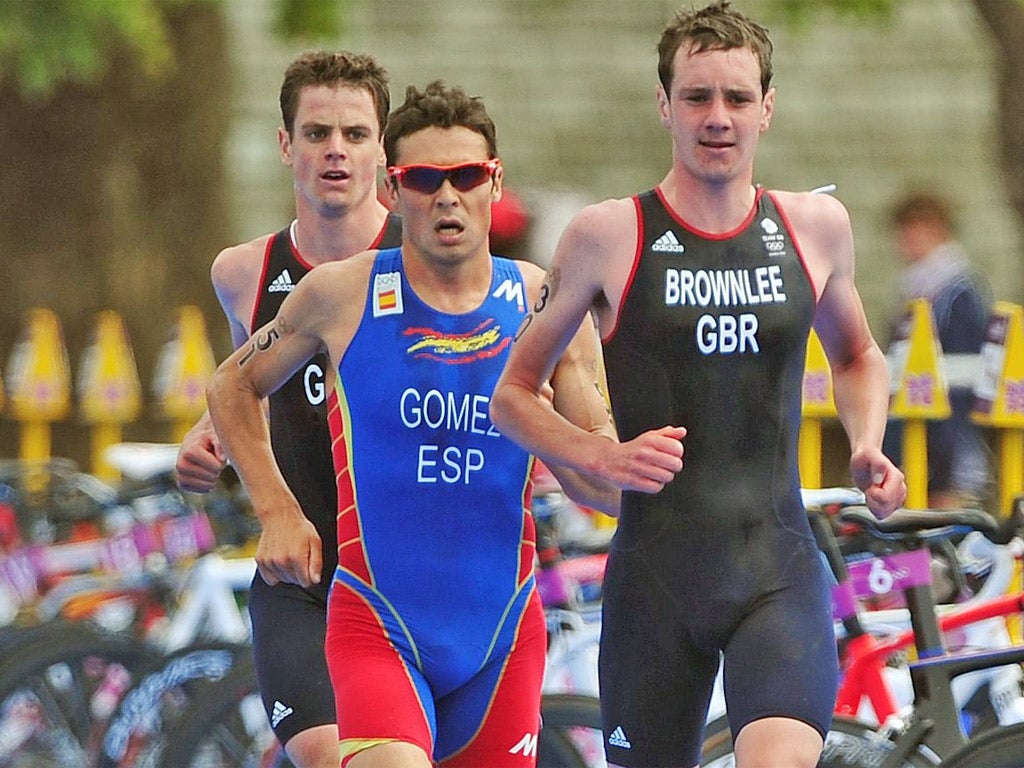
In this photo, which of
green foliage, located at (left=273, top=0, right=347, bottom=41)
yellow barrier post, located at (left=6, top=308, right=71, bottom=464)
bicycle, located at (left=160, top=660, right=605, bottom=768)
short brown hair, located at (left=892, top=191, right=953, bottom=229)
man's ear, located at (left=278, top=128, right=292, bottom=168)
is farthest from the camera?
green foliage, located at (left=273, top=0, right=347, bottom=41)

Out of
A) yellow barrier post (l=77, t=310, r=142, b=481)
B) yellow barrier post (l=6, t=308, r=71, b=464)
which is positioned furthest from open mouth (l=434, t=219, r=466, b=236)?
yellow barrier post (l=6, t=308, r=71, b=464)

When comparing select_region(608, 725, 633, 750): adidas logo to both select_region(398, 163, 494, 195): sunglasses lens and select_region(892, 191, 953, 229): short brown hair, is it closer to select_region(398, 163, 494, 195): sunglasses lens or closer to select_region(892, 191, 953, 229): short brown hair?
select_region(398, 163, 494, 195): sunglasses lens

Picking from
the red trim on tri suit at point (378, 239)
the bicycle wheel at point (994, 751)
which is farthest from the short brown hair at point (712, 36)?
the bicycle wheel at point (994, 751)

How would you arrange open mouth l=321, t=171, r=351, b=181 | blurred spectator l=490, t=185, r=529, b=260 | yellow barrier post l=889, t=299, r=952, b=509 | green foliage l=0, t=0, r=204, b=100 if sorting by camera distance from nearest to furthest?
1. open mouth l=321, t=171, r=351, b=181
2. yellow barrier post l=889, t=299, r=952, b=509
3. blurred spectator l=490, t=185, r=529, b=260
4. green foliage l=0, t=0, r=204, b=100

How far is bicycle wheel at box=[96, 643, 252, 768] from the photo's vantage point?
7465 mm

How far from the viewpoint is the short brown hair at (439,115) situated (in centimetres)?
552

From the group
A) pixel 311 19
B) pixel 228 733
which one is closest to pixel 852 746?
pixel 228 733

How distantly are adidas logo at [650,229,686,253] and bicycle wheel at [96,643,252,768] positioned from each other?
260 cm

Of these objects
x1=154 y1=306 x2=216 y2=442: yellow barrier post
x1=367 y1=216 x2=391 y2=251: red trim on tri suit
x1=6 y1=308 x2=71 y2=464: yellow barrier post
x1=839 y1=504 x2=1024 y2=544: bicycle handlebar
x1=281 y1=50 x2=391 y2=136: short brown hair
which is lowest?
x1=6 y1=308 x2=71 y2=464: yellow barrier post

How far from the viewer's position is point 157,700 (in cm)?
756

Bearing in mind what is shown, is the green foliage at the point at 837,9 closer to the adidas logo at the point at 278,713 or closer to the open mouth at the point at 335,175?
the open mouth at the point at 335,175

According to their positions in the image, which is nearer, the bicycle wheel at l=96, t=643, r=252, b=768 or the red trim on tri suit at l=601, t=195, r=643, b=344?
the red trim on tri suit at l=601, t=195, r=643, b=344

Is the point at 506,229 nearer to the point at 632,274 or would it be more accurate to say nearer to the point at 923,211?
the point at 923,211

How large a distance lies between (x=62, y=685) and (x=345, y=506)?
278cm
